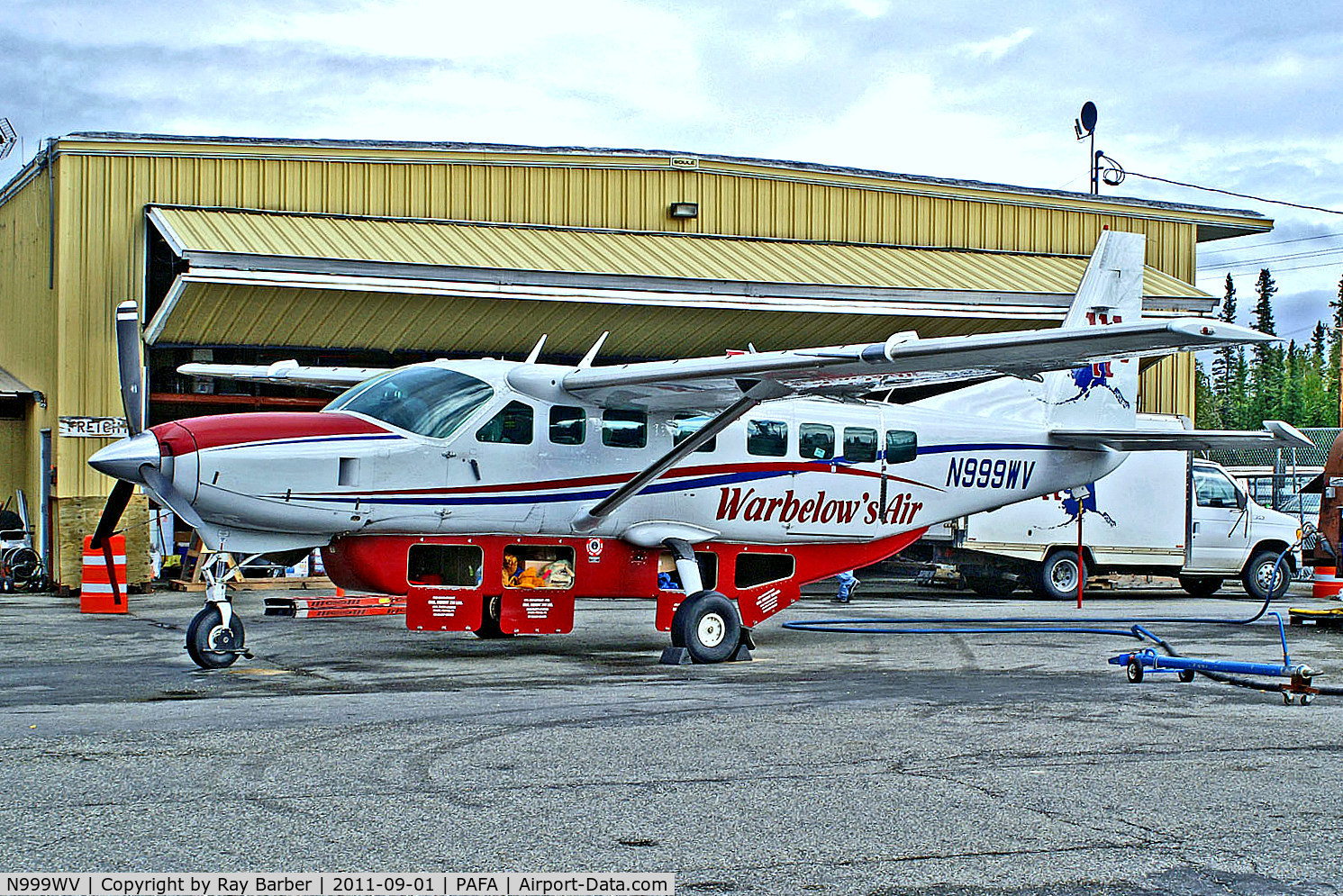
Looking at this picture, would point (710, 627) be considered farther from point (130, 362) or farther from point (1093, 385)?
point (1093, 385)

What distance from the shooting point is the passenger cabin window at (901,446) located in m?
14.4

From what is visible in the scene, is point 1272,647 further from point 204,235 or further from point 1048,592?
point 204,235

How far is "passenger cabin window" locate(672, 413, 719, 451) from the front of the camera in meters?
13.1

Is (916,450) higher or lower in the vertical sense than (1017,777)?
higher

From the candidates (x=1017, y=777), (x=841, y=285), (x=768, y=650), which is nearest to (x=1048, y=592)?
(x=841, y=285)

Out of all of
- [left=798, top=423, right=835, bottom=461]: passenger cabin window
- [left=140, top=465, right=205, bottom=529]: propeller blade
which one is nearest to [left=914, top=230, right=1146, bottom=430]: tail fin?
[left=798, top=423, right=835, bottom=461]: passenger cabin window

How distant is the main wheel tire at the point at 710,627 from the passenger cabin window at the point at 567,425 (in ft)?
6.03

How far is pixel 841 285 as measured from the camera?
81.9ft

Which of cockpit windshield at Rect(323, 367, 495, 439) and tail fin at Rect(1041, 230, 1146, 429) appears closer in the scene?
cockpit windshield at Rect(323, 367, 495, 439)

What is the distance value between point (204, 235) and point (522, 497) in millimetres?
12465

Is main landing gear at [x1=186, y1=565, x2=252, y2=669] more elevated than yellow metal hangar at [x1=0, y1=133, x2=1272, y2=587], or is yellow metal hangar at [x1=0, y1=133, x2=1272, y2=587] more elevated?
yellow metal hangar at [x1=0, y1=133, x2=1272, y2=587]

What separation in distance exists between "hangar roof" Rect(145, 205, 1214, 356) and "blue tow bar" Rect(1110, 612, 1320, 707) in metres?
14.5

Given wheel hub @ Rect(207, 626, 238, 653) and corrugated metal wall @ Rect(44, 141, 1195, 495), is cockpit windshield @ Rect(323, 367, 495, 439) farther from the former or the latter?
corrugated metal wall @ Rect(44, 141, 1195, 495)

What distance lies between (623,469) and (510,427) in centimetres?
124
